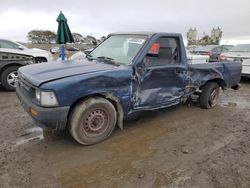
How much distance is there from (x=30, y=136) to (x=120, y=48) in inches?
87.9

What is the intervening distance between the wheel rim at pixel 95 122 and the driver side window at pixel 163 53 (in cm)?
117

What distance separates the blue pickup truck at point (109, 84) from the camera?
3082 millimetres

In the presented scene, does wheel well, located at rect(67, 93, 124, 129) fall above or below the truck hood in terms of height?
below

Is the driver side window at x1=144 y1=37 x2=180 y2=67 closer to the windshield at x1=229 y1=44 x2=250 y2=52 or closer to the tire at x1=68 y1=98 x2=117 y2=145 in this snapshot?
the tire at x1=68 y1=98 x2=117 y2=145

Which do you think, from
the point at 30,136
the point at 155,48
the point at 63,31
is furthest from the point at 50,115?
the point at 63,31

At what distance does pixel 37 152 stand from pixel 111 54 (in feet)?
6.88

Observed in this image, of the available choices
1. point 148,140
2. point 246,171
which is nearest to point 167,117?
point 148,140

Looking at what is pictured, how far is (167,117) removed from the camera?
4.88 meters

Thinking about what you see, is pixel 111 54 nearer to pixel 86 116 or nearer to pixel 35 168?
pixel 86 116

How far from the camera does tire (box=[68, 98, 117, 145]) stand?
3295mm

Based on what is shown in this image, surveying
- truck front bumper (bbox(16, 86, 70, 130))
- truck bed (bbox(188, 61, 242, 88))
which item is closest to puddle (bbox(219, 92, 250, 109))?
truck bed (bbox(188, 61, 242, 88))

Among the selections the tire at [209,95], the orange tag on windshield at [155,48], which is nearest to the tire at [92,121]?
the orange tag on windshield at [155,48]

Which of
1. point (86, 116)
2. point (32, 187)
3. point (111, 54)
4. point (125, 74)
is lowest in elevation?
point (32, 187)

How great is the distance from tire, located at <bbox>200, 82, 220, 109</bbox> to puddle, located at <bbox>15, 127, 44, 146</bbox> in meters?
3.68
